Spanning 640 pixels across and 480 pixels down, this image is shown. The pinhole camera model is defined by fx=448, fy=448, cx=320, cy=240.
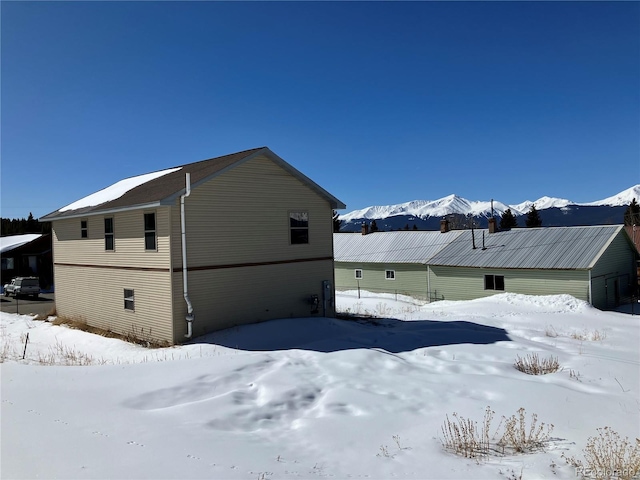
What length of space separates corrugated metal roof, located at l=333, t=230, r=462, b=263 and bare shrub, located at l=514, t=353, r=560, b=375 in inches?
932

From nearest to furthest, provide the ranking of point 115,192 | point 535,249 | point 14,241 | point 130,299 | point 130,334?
point 130,334
point 130,299
point 115,192
point 535,249
point 14,241

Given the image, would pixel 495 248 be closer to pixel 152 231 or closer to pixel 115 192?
pixel 152 231

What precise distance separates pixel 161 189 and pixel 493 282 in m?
23.5

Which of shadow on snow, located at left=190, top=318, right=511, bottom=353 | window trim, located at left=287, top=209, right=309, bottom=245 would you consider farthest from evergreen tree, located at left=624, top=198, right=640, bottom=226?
window trim, located at left=287, top=209, right=309, bottom=245

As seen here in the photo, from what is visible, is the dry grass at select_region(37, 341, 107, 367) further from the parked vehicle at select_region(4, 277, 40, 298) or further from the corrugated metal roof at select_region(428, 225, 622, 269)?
the corrugated metal roof at select_region(428, 225, 622, 269)

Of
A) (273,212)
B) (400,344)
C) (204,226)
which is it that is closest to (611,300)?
(400,344)

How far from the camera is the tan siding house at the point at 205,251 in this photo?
1566 cm

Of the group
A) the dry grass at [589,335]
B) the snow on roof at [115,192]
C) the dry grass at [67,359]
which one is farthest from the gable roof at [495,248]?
the dry grass at [67,359]

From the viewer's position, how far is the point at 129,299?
17.4 m

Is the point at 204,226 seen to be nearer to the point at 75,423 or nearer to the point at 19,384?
the point at 19,384

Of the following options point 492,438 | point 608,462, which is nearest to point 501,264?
point 492,438

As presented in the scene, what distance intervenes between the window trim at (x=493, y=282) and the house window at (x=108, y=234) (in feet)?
79.5

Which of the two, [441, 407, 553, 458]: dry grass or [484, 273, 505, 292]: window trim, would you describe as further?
[484, 273, 505, 292]: window trim

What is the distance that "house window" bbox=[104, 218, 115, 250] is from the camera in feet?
61.0
